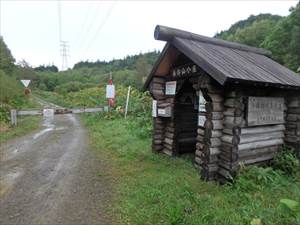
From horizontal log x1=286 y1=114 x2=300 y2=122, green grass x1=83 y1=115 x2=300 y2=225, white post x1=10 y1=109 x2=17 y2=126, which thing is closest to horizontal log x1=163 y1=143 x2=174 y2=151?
green grass x1=83 y1=115 x2=300 y2=225

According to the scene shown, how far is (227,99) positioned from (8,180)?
551 centimetres

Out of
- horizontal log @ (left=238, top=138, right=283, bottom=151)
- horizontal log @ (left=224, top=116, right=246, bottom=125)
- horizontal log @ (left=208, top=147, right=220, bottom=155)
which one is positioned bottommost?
horizontal log @ (left=208, top=147, right=220, bottom=155)

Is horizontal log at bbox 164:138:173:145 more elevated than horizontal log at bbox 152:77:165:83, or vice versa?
horizontal log at bbox 152:77:165:83

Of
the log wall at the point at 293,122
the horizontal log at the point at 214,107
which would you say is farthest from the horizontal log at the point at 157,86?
the log wall at the point at 293,122

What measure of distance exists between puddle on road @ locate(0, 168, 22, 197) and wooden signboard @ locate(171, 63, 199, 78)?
4982 mm

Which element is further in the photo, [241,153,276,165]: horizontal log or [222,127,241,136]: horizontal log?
[241,153,276,165]: horizontal log

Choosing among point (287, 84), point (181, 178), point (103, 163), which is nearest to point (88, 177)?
point (103, 163)

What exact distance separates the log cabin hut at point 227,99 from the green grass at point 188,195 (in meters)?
0.46

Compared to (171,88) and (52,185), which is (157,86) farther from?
(52,185)

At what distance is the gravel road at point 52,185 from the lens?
3916mm

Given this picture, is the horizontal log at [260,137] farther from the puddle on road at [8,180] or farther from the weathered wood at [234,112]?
the puddle on road at [8,180]

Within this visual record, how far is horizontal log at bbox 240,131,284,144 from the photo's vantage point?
5.03m

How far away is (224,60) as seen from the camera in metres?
5.20

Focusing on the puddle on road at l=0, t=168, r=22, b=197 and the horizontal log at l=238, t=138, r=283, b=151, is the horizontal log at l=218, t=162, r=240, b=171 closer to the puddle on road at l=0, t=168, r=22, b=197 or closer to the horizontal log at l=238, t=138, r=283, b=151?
the horizontal log at l=238, t=138, r=283, b=151
